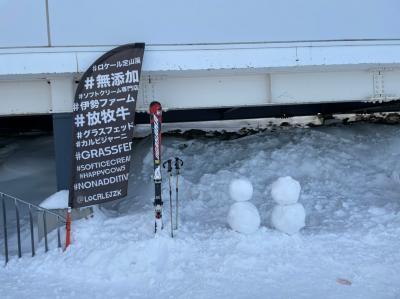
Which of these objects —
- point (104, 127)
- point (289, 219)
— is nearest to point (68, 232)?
point (104, 127)

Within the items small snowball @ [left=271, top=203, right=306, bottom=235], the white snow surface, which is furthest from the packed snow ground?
the white snow surface

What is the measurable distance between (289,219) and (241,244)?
2.22 ft

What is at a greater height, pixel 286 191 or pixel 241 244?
pixel 286 191

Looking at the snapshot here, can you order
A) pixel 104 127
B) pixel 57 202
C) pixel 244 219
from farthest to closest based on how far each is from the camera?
pixel 57 202 < pixel 104 127 < pixel 244 219

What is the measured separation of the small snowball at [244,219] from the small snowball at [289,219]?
0.25m

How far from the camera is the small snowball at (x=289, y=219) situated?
579cm

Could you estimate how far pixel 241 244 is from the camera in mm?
5566

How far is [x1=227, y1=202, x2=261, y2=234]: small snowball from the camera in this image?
575 cm

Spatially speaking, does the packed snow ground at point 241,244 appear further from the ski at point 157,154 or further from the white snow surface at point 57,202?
the white snow surface at point 57,202

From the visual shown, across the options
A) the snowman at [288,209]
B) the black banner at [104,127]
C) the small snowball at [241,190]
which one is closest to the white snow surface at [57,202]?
the black banner at [104,127]

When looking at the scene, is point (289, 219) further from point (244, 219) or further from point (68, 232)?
point (68, 232)

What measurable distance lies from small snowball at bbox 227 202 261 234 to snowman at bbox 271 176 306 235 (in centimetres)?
28

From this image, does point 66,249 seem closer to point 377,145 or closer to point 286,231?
point 286,231

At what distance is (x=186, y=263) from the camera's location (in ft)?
17.1
